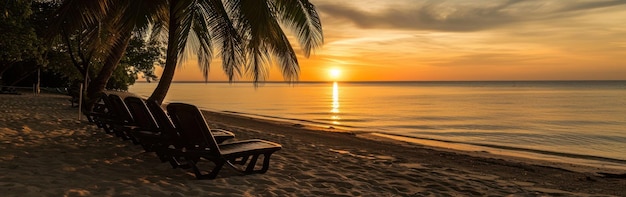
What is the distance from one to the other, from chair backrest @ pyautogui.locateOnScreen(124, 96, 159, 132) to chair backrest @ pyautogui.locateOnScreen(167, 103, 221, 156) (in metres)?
0.90

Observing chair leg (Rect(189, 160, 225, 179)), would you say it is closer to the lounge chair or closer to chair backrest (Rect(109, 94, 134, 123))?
the lounge chair

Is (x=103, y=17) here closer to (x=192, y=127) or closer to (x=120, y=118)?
(x=120, y=118)

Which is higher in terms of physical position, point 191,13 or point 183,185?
point 191,13

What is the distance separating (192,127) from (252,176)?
109 cm

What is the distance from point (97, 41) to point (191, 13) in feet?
7.60

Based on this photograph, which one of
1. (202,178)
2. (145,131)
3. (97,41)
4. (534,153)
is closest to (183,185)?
(202,178)

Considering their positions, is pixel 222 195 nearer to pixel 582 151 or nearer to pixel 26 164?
pixel 26 164

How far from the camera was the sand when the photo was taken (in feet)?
15.6

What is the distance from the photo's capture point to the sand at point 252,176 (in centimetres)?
476

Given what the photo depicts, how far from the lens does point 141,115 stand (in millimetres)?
6320

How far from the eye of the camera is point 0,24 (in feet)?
48.8

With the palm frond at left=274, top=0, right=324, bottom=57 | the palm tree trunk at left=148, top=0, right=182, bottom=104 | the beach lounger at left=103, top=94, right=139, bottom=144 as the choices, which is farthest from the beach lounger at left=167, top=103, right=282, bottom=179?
the palm frond at left=274, top=0, right=324, bottom=57

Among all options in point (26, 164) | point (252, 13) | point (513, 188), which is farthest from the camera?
point (252, 13)

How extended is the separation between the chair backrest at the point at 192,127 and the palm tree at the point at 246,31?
3111mm
